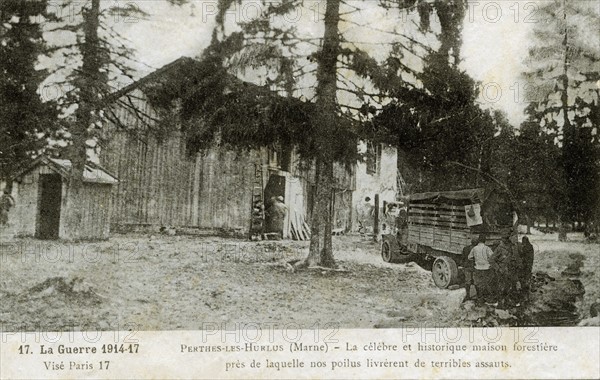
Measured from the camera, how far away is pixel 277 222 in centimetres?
511

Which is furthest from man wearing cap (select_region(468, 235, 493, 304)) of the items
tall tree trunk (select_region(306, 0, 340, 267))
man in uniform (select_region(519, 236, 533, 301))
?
tall tree trunk (select_region(306, 0, 340, 267))

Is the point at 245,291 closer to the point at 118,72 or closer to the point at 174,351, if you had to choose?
the point at 174,351

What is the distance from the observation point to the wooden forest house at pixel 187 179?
182 inches

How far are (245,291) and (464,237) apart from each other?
2278 mm

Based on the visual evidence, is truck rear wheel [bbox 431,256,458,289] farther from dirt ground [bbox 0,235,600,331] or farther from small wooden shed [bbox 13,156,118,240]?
small wooden shed [bbox 13,156,118,240]

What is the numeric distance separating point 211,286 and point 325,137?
187 cm

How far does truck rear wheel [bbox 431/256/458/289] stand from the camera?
475cm

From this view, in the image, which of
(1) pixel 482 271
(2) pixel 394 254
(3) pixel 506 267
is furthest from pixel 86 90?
(3) pixel 506 267

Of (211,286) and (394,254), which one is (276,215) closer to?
(211,286)

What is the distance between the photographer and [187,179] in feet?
15.9

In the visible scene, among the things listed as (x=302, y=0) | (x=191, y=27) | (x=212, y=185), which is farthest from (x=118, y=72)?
(x=302, y=0)

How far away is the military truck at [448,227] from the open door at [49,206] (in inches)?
→ 130

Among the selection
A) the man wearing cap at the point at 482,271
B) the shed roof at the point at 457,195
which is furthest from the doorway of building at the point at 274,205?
the man wearing cap at the point at 482,271

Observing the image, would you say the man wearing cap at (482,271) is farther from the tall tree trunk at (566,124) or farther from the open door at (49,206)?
the open door at (49,206)
